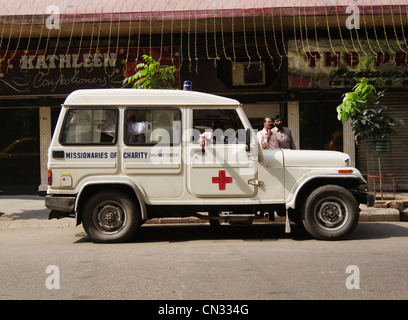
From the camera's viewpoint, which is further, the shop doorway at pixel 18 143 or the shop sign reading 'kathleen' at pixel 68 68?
the shop doorway at pixel 18 143

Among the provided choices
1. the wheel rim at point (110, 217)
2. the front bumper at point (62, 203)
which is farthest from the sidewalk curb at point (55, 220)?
the front bumper at point (62, 203)

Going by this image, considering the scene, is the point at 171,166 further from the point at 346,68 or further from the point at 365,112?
the point at 346,68

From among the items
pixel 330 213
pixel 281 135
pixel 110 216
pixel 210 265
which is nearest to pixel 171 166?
pixel 110 216

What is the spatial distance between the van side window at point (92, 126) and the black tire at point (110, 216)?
79 cm

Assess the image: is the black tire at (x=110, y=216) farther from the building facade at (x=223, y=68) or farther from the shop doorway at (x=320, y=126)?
the shop doorway at (x=320, y=126)

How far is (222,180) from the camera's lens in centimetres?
765

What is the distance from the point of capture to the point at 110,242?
771cm

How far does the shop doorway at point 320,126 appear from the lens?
14.8 metres

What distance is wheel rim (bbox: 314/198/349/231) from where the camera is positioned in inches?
303

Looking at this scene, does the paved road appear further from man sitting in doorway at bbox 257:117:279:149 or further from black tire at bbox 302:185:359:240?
man sitting in doorway at bbox 257:117:279:149

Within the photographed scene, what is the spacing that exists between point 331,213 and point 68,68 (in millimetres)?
9546

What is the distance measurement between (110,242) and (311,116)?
28.6 feet

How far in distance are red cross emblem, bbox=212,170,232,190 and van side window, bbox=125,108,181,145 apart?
0.81 meters

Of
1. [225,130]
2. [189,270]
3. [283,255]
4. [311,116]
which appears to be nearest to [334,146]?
[311,116]
